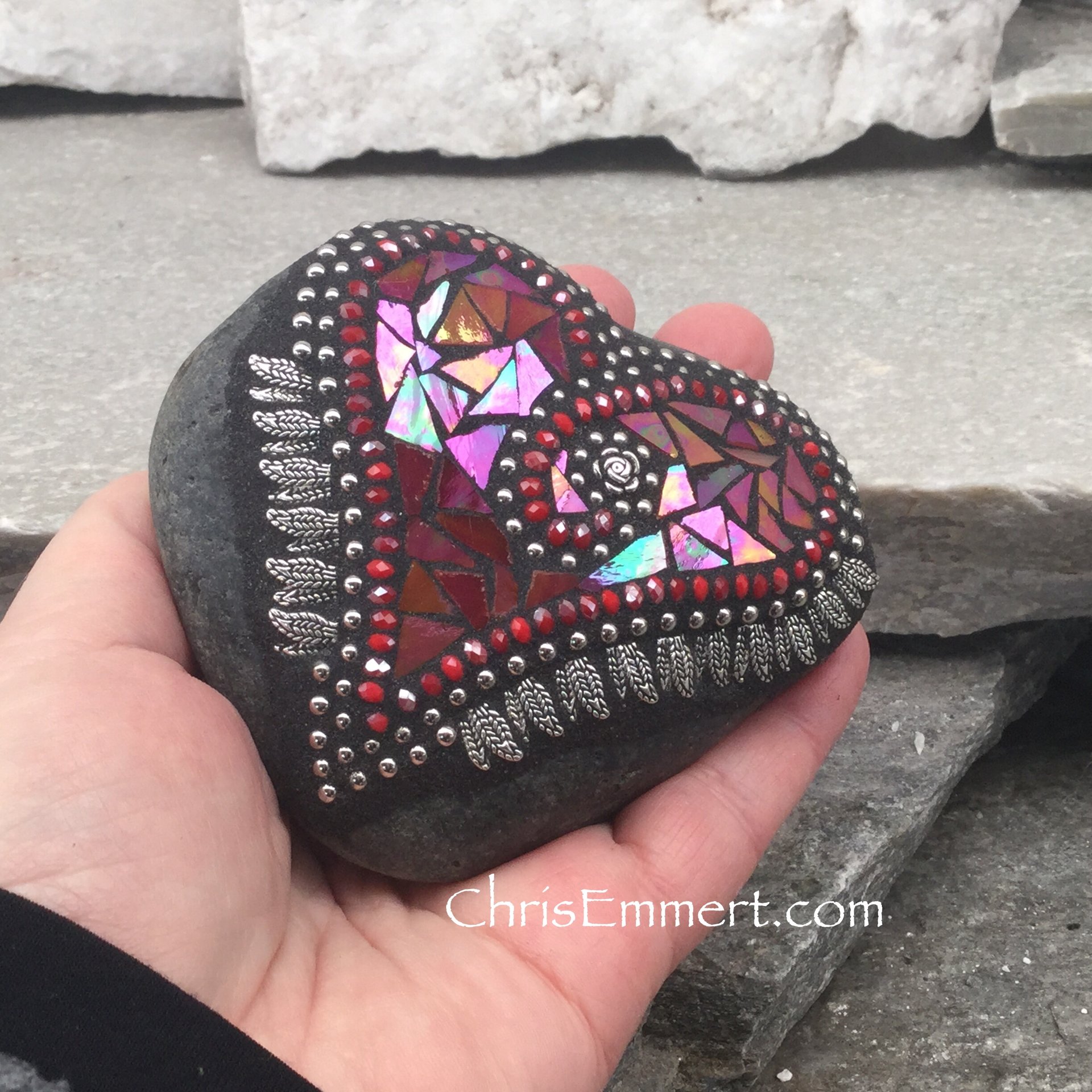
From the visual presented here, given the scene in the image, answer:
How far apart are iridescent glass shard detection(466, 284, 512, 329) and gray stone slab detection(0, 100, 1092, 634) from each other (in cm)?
55

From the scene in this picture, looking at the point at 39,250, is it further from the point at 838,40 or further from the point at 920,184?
the point at 920,184

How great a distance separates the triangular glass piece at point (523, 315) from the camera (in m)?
1.13

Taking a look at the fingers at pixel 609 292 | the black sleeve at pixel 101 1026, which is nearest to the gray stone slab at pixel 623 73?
the fingers at pixel 609 292

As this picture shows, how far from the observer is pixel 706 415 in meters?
1.15

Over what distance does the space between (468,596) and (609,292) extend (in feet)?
1.79

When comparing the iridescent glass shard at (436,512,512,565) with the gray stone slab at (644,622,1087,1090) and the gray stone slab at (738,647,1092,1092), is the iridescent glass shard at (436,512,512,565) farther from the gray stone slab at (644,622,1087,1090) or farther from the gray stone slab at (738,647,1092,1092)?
the gray stone slab at (738,647,1092,1092)

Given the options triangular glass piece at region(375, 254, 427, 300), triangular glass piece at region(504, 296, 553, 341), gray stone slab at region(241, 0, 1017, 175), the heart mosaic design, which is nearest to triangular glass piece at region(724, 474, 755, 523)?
the heart mosaic design

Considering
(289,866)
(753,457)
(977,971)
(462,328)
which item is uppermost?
(462,328)

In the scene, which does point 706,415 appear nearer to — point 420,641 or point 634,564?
point 634,564

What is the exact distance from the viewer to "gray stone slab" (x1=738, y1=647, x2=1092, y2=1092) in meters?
1.32

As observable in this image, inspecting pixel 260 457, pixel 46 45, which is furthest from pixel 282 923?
pixel 46 45

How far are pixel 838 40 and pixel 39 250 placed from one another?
1.43 metres

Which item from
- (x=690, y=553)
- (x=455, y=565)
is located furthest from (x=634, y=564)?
(x=455, y=565)

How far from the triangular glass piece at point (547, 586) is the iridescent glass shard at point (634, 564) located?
11mm
